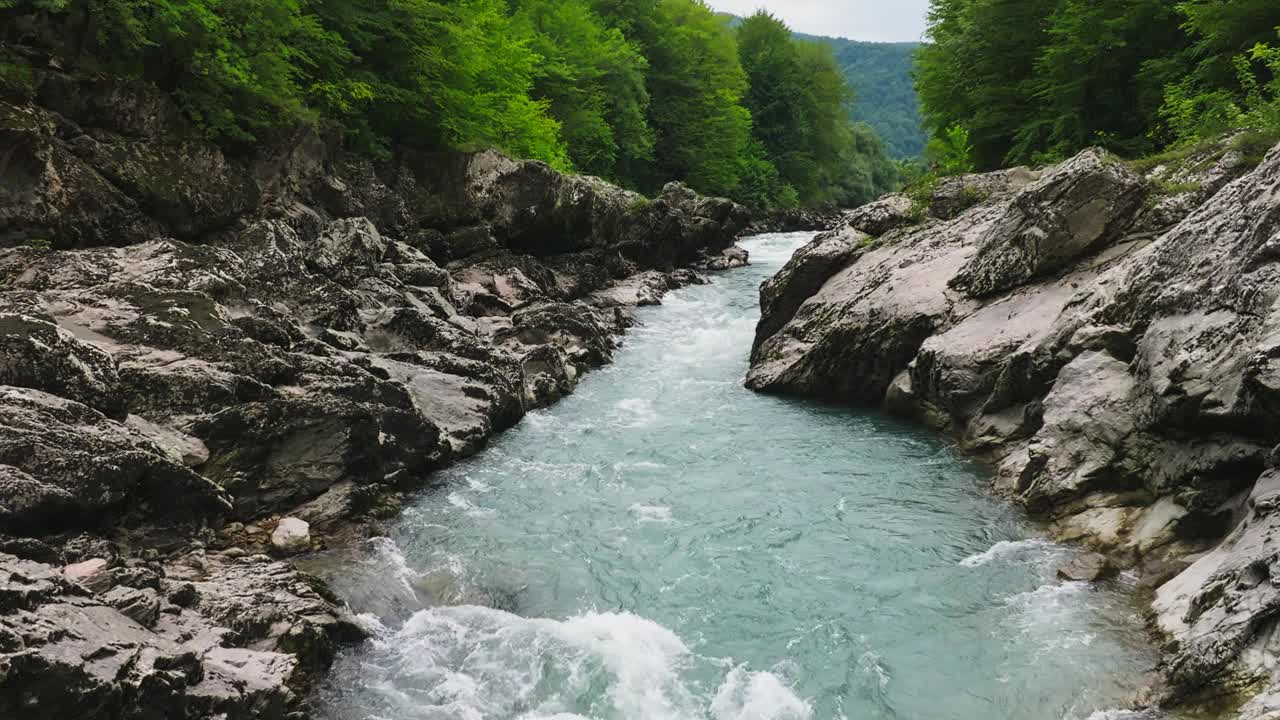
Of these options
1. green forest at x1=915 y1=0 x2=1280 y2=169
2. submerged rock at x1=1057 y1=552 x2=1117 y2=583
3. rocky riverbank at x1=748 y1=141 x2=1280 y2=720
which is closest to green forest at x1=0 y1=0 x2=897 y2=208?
rocky riverbank at x1=748 y1=141 x2=1280 y2=720

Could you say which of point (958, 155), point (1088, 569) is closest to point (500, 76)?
point (958, 155)

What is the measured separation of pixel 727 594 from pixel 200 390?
23.6 feet

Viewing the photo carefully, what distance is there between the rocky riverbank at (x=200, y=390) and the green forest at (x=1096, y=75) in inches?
545

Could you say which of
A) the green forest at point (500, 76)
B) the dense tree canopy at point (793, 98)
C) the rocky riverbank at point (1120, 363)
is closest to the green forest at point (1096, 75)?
the rocky riverbank at point (1120, 363)

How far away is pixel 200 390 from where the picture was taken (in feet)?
35.1

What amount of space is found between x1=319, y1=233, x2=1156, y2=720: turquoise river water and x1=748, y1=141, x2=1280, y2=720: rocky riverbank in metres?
0.71

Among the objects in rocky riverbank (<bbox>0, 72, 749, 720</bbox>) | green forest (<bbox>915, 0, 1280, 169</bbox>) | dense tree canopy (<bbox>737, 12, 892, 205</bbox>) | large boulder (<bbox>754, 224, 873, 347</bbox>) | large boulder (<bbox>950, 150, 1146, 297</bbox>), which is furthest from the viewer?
dense tree canopy (<bbox>737, 12, 892, 205</bbox>)

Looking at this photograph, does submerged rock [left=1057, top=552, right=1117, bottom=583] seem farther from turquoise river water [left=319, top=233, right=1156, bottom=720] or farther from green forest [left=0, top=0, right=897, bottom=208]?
green forest [left=0, top=0, right=897, bottom=208]

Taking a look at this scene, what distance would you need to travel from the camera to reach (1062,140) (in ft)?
72.6

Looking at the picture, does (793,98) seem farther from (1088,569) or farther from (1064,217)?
(1088,569)

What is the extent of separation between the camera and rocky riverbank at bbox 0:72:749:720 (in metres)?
6.72

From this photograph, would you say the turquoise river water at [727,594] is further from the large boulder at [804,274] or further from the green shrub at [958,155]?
the green shrub at [958,155]

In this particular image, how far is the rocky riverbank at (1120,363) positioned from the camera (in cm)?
762

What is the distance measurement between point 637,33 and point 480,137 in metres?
32.6
